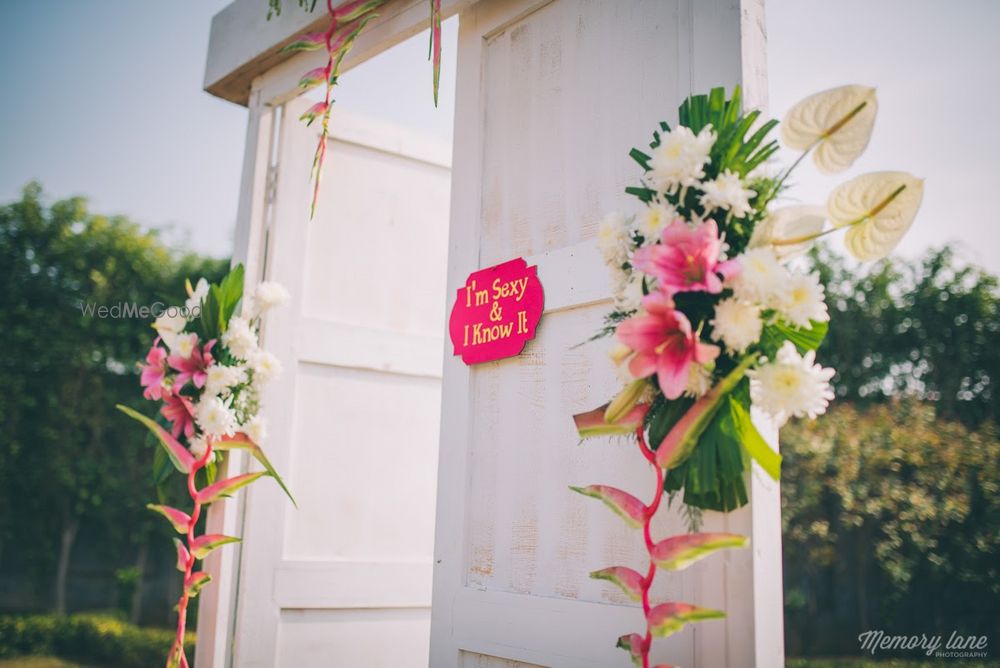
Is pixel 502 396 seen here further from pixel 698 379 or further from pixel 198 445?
pixel 198 445

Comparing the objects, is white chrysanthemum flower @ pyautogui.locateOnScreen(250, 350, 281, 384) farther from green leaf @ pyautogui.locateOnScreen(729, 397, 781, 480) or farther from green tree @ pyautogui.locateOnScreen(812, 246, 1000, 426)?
green tree @ pyautogui.locateOnScreen(812, 246, 1000, 426)

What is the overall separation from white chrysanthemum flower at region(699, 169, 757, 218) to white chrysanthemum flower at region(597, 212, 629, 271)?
0.56 feet

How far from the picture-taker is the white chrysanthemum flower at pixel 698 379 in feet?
4.02

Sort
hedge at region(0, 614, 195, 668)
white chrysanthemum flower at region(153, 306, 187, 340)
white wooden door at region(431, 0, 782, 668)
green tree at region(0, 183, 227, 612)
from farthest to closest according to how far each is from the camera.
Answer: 1. green tree at region(0, 183, 227, 612)
2. hedge at region(0, 614, 195, 668)
3. white chrysanthemum flower at region(153, 306, 187, 340)
4. white wooden door at region(431, 0, 782, 668)

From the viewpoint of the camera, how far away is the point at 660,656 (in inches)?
60.3

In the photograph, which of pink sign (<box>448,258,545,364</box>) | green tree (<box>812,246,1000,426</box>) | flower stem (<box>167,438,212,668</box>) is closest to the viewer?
pink sign (<box>448,258,545,364</box>)

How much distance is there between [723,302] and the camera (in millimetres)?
1214

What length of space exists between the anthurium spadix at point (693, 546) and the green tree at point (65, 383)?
7.13 metres

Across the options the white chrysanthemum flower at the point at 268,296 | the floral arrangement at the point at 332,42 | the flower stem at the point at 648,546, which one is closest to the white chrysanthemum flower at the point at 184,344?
the white chrysanthemum flower at the point at 268,296

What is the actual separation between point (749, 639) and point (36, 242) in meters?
8.20

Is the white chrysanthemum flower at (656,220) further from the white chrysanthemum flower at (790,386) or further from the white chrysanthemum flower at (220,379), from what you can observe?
the white chrysanthemum flower at (220,379)

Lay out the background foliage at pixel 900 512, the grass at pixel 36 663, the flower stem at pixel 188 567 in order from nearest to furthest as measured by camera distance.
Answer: the flower stem at pixel 188 567
the grass at pixel 36 663
the background foliage at pixel 900 512

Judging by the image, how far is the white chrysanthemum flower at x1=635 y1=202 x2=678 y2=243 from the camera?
4.28 ft

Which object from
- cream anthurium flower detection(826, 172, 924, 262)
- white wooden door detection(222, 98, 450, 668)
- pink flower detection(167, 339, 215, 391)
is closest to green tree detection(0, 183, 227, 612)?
white wooden door detection(222, 98, 450, 668)
